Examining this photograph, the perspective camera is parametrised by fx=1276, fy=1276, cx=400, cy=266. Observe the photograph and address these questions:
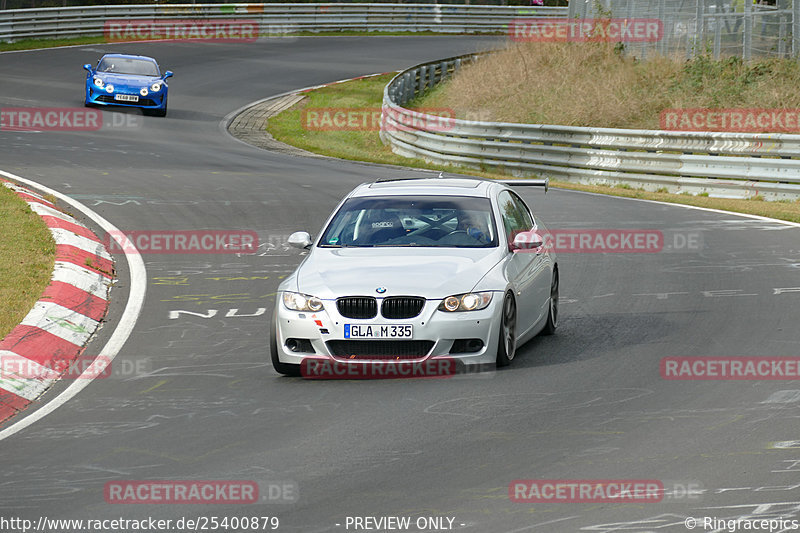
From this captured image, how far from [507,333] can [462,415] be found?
1587 millimetres

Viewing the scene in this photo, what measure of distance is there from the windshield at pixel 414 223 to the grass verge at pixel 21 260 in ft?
9.71

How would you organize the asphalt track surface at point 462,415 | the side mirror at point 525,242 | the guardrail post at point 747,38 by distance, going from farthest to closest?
1. the guardrail post at point 747,38
2. the side mirror at point 525,242
3. the asphalt track surface at point 462,415

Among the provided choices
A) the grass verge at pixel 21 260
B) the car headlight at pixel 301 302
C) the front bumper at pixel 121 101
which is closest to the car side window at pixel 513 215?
the car headlight at pixel 301 302

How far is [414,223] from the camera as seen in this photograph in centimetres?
1078

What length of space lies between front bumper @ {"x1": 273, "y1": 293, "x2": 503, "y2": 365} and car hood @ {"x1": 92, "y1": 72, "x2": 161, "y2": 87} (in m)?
24.7

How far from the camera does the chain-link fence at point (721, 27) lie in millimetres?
29219

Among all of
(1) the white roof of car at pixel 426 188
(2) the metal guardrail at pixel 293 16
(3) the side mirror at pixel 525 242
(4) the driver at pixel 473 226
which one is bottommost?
(2) the metal guardrail at pixel 293 16

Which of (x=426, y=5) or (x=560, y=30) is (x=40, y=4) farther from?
(x=560, y=30)

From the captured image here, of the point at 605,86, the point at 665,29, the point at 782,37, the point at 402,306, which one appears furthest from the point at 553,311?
the point at 665,29

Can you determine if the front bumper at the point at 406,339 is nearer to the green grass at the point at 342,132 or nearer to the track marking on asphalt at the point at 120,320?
the track marking on asphalt at the point at 120,320

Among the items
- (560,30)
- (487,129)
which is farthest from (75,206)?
(560,30)

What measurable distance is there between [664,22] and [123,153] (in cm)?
1487

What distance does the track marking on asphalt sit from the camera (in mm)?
8734

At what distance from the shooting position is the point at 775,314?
11.6 metres
